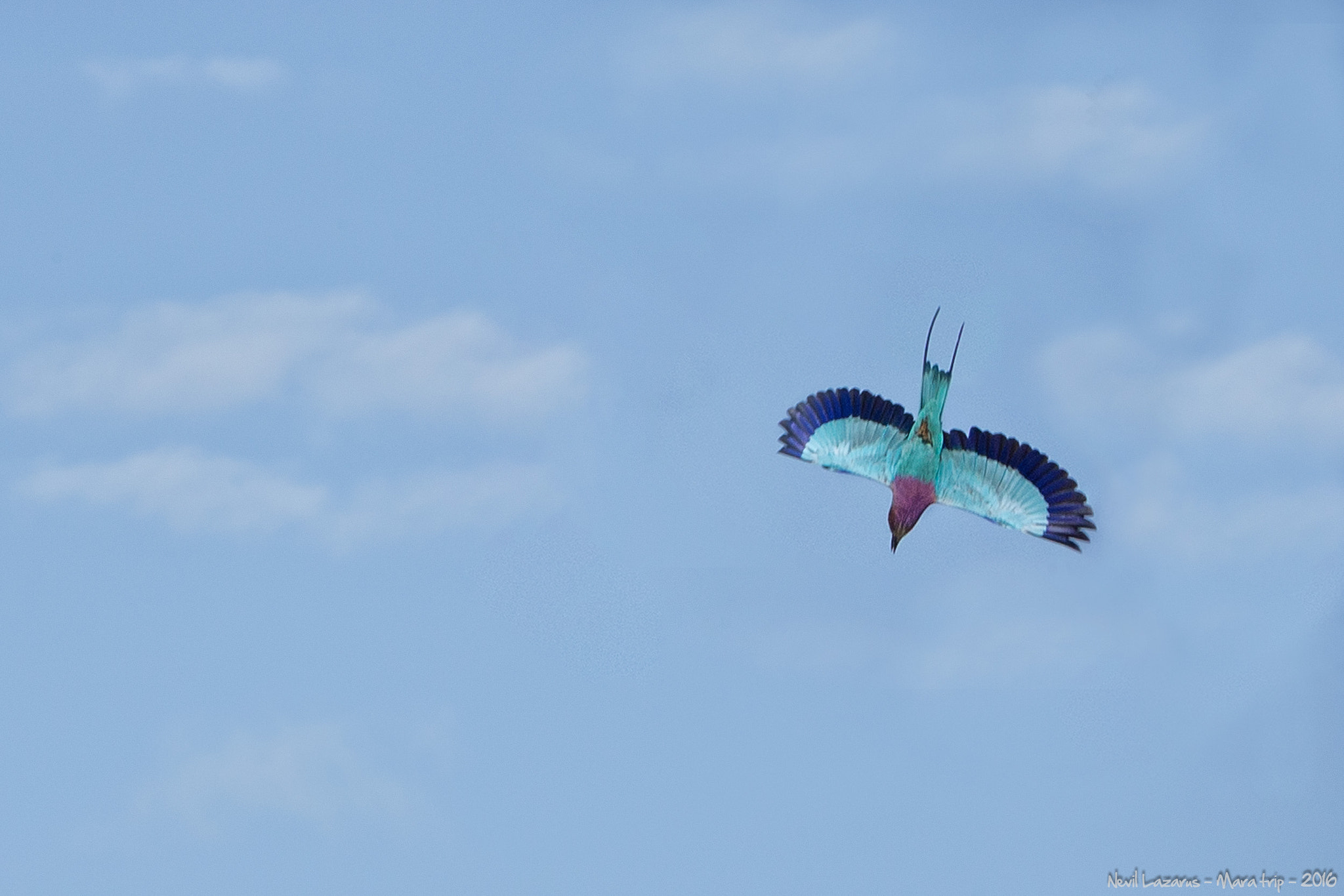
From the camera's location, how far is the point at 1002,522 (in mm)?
47156

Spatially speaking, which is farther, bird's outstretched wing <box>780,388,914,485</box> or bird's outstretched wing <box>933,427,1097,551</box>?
bird's outstretched wing <box>780,388,914,485</box>

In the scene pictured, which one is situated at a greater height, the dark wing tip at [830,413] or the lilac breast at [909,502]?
the dark wing tip at [830,413]

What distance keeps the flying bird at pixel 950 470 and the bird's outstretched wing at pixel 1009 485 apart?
14 mm

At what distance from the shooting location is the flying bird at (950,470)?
46562 mm

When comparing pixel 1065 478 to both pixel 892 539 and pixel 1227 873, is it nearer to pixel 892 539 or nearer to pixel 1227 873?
pixel 892 539

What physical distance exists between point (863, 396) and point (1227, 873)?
42.6 ft

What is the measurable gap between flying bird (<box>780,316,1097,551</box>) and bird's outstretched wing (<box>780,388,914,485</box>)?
2cm

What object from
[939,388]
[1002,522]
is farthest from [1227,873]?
[939,388]

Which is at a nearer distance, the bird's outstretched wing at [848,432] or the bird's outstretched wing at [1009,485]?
the bird's outstretched wing at [1009,485]

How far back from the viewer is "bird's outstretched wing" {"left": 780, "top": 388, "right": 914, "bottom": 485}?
48125 millimetres

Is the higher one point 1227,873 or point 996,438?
point 996,438

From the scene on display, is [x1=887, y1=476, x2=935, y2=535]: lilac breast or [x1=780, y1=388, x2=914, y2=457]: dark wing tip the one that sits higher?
[x1=780, y1=388, x2=914, y2=457]: dark wing tip

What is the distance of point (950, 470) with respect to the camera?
4734 centimetres

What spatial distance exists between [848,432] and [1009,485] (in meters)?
3.98
